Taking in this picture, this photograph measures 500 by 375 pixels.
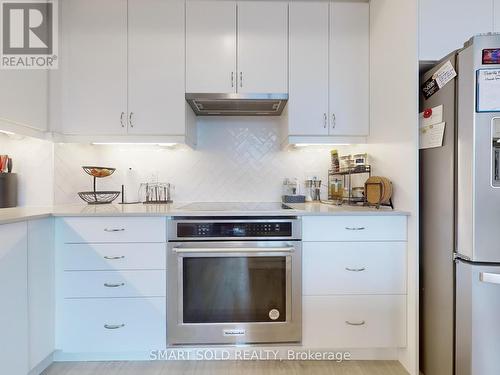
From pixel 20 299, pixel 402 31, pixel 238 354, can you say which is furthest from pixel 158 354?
pixel 402 31

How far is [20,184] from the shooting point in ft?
6.82

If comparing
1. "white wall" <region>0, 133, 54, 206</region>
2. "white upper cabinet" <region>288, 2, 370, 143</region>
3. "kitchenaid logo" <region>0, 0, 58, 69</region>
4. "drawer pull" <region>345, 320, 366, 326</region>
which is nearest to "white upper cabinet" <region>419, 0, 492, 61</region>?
"white upper cabinet" <region>288, 2, 370, 143</region>

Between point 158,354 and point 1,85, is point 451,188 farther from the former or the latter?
point 1,85

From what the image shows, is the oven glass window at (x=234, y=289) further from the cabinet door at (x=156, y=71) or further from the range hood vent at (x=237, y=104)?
the range hood vent at (x=237, y=104)

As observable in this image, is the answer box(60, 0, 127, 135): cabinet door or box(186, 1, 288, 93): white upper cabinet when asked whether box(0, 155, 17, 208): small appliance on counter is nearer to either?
box(60, 0, 127, 135): cabinet door

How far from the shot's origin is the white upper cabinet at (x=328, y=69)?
1998mm

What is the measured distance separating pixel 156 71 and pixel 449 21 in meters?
1.76

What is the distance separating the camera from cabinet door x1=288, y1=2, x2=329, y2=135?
200 cm

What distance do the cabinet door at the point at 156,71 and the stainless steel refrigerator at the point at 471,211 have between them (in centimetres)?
157

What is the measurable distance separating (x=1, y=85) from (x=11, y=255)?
3.08 ft

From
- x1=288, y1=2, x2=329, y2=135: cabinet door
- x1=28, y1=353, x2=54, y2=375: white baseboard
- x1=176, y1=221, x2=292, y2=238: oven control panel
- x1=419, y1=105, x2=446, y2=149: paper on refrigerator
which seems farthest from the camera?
x1=288, y1=2, x2=329, y2=135: cabinet door

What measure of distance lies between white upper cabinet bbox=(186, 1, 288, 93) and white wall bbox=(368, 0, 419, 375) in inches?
24.7

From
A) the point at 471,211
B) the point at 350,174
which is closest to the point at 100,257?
the point at 350,174

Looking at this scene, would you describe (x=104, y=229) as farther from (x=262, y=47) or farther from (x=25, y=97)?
(x=262, y=47)
